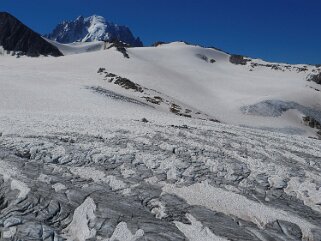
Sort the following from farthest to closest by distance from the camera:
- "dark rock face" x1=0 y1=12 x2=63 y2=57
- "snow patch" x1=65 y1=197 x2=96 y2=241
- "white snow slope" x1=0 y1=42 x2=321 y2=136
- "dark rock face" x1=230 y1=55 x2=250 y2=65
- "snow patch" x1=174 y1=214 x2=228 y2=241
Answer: "dark rock face" x1=0 y1=12 x2=63 y2=57 < "dark rock face" x1=230 y1=55 x2=250 y2=65 < "white snow slope" x1=0 y1=42 x2=321 y2=136 < "snow patch" x1=174 y1=214 x2=228 y2=241 < "snow patch" x1=65 y1=197 x2=96 y2=241

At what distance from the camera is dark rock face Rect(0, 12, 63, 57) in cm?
13825

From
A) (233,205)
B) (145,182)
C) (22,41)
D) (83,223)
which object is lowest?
(83,223)

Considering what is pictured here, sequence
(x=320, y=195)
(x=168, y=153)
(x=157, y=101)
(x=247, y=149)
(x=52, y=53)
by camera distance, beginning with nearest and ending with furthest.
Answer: (x=320, y=195) → (x=168, y=153) → (x=247, y=149) → (x=157, y=101) → (x=52, y=53)

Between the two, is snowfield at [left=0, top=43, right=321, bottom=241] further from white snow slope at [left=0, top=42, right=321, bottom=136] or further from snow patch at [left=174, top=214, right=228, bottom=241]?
white snow slope at [left=0, top=42, right=321, bottom=136]

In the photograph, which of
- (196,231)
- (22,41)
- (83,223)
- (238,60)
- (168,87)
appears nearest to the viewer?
(83,223)

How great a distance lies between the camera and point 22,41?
142 m

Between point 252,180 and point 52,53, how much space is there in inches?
5232

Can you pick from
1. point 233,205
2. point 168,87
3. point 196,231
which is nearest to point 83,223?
point 196,231

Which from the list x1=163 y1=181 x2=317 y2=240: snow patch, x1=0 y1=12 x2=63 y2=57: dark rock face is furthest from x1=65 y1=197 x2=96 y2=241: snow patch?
x1=0 y1=12 x2=63 y2=57: dark rock face

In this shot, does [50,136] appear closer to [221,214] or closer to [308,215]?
[221,214]

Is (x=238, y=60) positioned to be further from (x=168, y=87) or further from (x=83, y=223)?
(x=83, y=223)

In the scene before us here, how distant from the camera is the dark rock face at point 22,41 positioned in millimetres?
138250

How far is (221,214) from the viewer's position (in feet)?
49.3

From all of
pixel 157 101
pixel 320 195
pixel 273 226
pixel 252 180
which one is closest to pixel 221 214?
pixel 273 226
